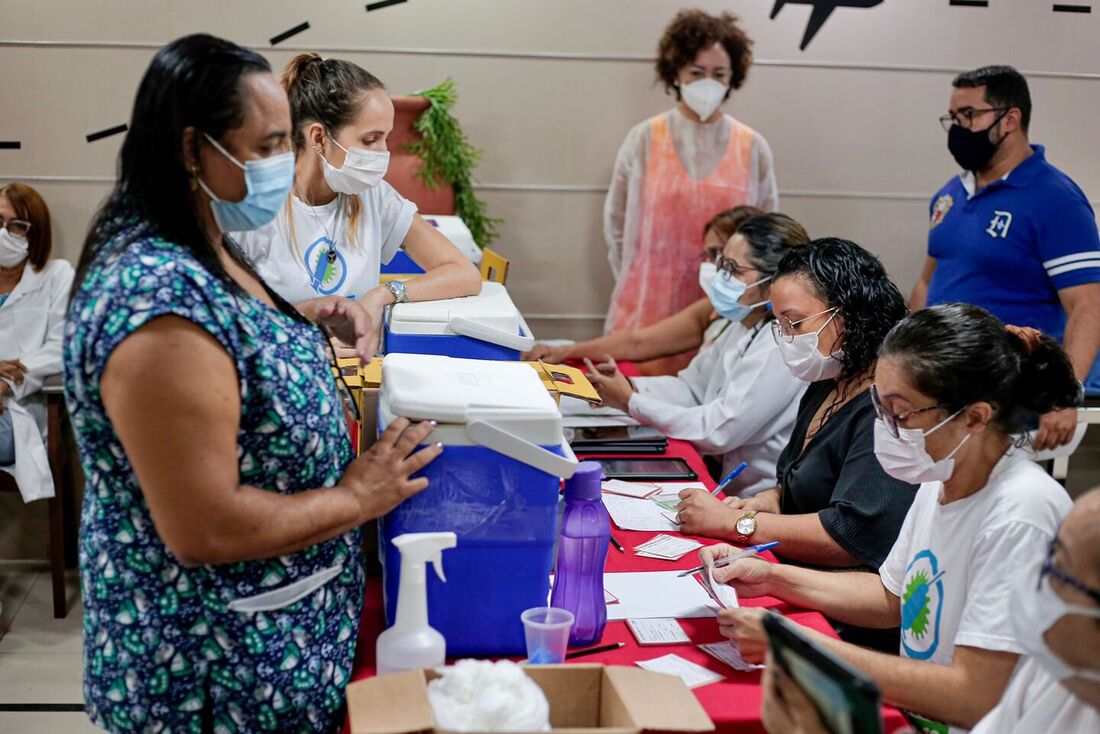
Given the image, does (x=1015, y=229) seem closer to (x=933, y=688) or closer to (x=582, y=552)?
(x=933, y=688)

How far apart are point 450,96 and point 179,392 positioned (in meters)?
3.24

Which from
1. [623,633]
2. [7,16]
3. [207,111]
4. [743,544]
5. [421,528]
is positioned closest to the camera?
[207,111]

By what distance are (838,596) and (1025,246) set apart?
6.95ft

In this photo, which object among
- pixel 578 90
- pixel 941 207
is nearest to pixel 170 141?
pixel 941 207

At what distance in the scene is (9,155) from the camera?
14.0ft

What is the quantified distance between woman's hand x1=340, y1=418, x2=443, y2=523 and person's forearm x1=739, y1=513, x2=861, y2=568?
958mm

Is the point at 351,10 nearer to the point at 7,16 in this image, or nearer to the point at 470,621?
the point at 7,16

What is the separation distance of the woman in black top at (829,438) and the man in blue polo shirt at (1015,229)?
1.38m

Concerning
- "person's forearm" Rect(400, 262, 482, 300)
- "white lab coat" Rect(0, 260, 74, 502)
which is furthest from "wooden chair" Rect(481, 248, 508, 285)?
"white lab coat" Rect(0, 260, 74, 502)

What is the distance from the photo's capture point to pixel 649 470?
261 centimetres

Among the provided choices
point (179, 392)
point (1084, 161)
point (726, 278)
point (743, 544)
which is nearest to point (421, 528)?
point (179, 392)

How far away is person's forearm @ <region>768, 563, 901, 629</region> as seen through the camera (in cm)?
187

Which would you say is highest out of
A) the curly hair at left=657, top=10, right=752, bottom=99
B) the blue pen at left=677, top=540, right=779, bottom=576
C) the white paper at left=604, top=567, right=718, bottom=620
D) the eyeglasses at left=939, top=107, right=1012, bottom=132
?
the curly hair at left=657, top=10, right=752, bottom=99

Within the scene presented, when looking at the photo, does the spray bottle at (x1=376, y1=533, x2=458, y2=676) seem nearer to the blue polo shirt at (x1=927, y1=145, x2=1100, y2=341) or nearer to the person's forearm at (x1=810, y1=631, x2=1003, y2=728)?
the person's forearm at (x1=810, y1=631, x2=1003, y2=728)
